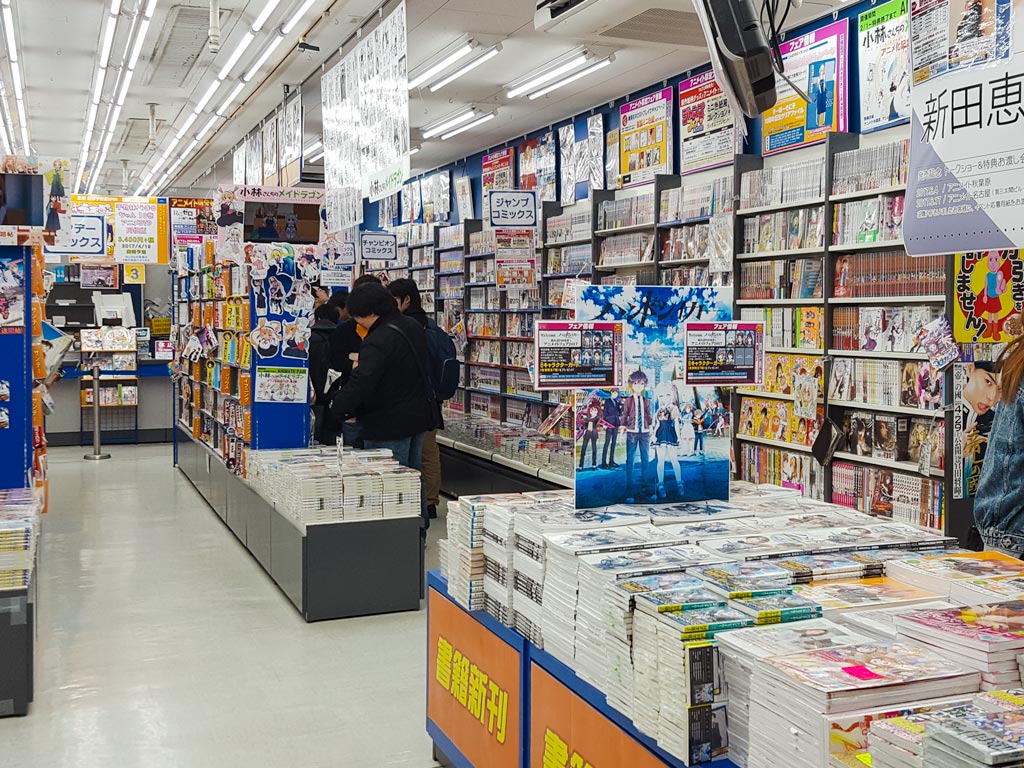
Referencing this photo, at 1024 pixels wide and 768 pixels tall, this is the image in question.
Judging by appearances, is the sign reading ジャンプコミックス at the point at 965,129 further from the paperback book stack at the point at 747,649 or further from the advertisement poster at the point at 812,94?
the advertisement poster at the point at 812,94

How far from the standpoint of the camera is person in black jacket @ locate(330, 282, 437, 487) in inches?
233

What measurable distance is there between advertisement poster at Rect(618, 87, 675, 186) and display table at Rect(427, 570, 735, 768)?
659 centimetres

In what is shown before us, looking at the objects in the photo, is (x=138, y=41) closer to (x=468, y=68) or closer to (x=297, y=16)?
(x=297, y=16)

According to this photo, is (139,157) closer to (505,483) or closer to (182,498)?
(182,498)

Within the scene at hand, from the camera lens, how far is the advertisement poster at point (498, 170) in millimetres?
12695

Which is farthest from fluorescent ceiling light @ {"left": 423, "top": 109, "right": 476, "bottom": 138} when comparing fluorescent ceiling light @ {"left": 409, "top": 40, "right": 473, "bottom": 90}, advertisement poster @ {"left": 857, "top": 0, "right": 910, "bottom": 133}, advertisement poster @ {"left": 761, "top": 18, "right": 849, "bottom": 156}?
advertisement poster @ {"left": 857, "top": 0, "right": 910, "bottom": 133}

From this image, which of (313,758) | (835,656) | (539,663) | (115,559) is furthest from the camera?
(115,559)

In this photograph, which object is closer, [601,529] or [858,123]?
[601,529]

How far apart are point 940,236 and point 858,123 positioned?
523 centimetres

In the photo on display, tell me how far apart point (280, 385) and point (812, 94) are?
442cm

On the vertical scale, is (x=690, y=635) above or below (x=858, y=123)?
below

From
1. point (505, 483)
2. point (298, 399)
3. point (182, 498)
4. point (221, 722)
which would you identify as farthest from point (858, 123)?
point (182, 498)

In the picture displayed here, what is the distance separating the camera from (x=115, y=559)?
271 inches

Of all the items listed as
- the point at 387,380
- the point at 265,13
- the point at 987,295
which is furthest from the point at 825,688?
the point at 265,13
